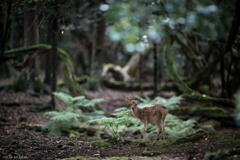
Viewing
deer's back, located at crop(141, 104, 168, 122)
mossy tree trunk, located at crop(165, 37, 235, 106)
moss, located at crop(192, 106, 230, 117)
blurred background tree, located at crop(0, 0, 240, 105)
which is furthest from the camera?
moss, located at crop(192, 106, 230, 117)

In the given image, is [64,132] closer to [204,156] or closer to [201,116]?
[204,156]

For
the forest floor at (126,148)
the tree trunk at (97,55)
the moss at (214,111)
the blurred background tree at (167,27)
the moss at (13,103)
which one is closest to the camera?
the forest floor at (126,148)

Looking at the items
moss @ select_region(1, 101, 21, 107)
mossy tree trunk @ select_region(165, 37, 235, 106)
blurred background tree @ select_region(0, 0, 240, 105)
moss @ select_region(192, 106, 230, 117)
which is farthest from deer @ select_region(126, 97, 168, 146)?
moss @ select_region(1, 101, 21, 107)

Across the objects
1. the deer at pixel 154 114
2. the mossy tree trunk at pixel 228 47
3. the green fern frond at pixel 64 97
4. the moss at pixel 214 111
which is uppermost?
the mossy tree trunk at pixel 228 47

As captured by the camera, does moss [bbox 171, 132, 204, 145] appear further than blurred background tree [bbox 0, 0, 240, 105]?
No

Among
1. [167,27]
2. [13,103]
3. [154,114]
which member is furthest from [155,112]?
[13,103]

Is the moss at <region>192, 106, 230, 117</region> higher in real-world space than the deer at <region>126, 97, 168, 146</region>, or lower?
lower

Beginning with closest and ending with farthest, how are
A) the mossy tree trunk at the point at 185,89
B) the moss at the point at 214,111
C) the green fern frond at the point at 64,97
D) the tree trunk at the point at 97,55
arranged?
the green fern frond at the point at 64,97, the mossy tree trunk at the point at 185,89, the moss at the point at 214,111, the tree trunk at the point at 97,55

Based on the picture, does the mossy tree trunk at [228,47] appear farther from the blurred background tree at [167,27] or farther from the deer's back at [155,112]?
the deer's back at [155,112]

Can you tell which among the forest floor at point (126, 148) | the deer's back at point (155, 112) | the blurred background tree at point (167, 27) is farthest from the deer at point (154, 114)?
the blurred background tree at point (167, 27)

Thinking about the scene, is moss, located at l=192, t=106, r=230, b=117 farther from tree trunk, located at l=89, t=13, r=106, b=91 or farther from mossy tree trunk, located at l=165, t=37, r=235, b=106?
tree trunk, located at l=89, t=13, r=106, b=91

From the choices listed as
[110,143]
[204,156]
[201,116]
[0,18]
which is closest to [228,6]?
[201,116]

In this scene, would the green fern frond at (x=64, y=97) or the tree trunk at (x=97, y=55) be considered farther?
the tree trunk at (x=97, y=55)

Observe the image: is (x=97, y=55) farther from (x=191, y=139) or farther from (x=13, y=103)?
(x=191, y=139)
